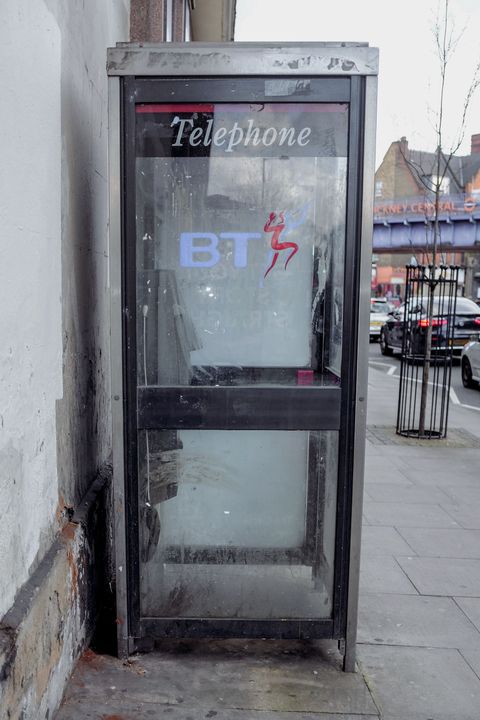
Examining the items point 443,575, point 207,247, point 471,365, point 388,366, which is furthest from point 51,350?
point 388,366

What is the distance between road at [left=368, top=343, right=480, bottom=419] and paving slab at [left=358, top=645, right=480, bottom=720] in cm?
912

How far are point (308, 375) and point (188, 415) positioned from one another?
0.61 meters

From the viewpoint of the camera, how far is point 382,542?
17.1 ft

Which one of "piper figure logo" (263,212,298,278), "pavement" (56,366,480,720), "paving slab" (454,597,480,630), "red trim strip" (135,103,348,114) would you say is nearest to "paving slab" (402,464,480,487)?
"pavement" (56,366,480,720)

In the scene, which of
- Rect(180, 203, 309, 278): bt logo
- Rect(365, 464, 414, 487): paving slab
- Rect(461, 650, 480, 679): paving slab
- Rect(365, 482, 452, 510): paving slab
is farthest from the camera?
Rect(365, 464, 414, 487): paving slab

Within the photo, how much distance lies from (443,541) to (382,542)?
1.56ft

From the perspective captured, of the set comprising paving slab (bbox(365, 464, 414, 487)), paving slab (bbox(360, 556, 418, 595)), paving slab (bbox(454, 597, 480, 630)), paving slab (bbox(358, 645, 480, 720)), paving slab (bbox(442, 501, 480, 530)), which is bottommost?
paving slab (bbox(365, 464, 414, 487))

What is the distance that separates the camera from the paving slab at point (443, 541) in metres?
4.99

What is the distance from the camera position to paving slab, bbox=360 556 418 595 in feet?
14.3

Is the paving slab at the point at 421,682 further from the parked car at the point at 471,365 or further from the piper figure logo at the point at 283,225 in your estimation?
the parked car at the point at 471,365

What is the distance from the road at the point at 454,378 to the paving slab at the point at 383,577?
7909mm

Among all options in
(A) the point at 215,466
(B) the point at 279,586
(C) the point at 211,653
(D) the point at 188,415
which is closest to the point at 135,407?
(D) the point at 188,415

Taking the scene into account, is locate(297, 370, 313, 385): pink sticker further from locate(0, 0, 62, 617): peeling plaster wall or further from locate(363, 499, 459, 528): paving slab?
locate(363, 499, 459, 528): paving slab

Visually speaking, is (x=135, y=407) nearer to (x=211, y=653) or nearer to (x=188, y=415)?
(x=188, y=415)
